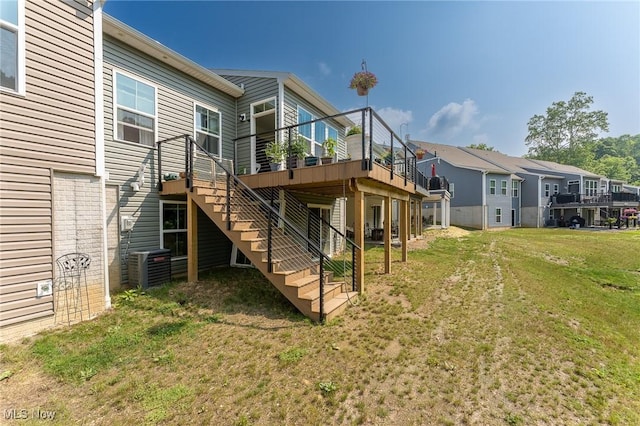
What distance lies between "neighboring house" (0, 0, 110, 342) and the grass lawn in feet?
1.94

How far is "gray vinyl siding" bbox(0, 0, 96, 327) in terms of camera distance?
155 inches

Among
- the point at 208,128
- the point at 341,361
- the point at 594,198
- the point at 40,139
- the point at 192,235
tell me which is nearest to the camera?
the point at 341,361

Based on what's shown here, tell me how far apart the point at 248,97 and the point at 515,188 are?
28.6 meters

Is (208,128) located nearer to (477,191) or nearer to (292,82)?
(292,82)

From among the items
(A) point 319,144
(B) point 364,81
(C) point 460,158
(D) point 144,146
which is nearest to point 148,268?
(D) point 144,146

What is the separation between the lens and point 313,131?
10086mm

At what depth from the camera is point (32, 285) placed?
4121mm

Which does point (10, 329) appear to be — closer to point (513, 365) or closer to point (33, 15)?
point (33, 15)

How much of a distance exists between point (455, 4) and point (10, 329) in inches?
583

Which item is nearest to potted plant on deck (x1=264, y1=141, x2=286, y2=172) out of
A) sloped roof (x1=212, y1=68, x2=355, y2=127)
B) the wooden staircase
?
the wooden staircase

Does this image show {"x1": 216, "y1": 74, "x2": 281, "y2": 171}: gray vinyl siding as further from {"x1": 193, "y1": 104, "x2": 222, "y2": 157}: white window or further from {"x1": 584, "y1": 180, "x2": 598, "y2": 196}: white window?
{"x1": 584, "y1": 180, "x2": 598, "y2": 196}: white window

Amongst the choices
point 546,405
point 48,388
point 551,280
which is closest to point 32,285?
point 48,388

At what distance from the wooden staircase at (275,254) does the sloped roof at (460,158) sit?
2293 centimetres

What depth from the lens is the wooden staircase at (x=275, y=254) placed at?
4.85 metres
